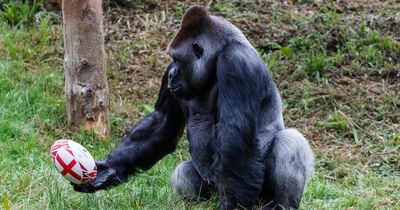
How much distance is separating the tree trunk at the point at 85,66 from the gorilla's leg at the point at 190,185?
150 centimetres

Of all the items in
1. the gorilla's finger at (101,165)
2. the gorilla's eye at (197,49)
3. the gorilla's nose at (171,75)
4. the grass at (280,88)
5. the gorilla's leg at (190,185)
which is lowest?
the grass at (280,88)

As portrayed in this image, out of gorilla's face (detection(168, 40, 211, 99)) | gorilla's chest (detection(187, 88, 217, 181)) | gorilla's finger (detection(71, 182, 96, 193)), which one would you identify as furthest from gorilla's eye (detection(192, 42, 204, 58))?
gorilla's finger (detection(71, 182, 96, 193))

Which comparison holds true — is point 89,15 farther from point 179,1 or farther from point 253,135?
point 179,1

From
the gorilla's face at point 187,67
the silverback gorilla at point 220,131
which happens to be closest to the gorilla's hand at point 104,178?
the silverback gorilla at point 220,131

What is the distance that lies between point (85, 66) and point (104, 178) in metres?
1.72

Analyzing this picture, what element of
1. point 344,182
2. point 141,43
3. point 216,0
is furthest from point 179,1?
point 344,182

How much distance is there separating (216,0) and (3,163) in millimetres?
4350

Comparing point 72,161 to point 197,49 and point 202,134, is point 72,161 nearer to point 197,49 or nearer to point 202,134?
point 202,134

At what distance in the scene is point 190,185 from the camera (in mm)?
4934

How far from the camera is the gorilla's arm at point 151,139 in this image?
4.89 metres

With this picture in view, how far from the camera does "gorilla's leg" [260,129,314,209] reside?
449cm

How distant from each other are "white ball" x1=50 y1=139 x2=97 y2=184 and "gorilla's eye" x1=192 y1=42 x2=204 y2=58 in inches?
33.3

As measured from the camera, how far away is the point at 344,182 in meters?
5.82

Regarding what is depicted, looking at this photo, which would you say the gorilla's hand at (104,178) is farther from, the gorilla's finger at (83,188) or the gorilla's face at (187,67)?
the gorilla's face at (187,67)
